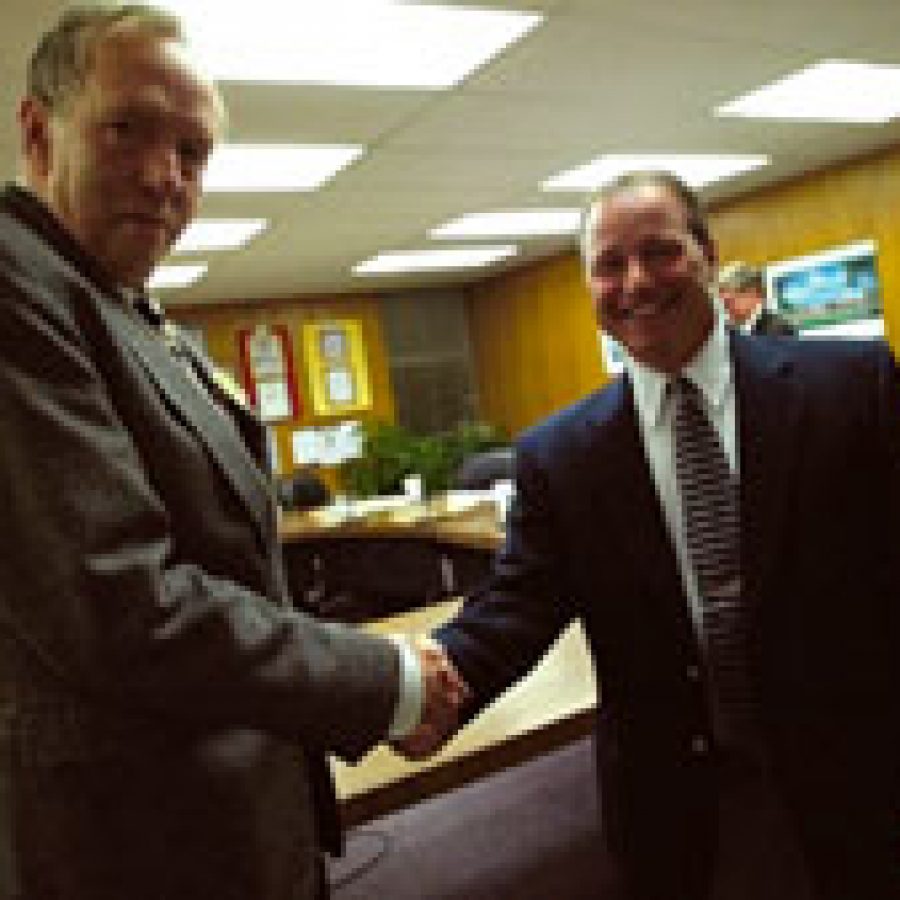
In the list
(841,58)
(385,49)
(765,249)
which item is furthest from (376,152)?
(765,249)

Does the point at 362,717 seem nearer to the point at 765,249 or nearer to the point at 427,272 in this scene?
the point at 765,249

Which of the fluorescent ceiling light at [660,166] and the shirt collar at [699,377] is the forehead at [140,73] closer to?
the shirt collar at [699,377]

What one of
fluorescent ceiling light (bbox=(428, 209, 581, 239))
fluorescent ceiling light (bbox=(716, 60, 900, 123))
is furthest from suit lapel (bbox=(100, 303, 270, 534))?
fluorescent ceiling light (bbox=(428, 209, 581, 239))

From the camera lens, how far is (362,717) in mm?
1125

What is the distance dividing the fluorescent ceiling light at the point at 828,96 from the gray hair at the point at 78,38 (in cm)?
480

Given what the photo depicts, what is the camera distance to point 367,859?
10.6ft

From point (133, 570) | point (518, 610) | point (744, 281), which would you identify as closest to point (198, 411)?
point (133, 570)

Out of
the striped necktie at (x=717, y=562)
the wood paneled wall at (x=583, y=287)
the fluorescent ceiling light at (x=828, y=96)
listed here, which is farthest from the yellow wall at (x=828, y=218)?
the striped necktie at (x=717, y=562)

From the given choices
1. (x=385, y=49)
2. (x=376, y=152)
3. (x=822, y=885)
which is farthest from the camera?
(x=376, y=152)

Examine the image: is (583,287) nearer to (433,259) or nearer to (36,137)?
(433,259)

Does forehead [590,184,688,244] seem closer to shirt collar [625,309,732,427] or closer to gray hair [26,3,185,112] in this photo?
shirt collar [625,309,732,427]

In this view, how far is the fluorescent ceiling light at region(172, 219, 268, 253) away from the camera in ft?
22.7

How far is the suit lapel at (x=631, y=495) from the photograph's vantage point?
1.51 m

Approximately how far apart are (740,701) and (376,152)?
478 centimetres
